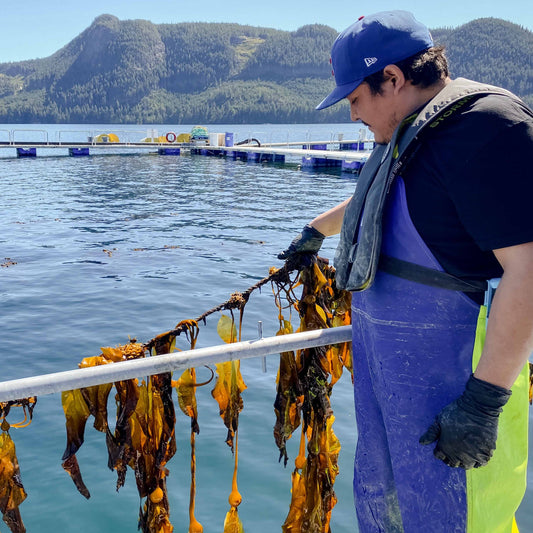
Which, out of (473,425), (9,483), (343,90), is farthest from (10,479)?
(343,90)

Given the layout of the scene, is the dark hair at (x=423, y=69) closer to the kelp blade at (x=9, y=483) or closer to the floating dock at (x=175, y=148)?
the kelp blade at (x=9, y=483)

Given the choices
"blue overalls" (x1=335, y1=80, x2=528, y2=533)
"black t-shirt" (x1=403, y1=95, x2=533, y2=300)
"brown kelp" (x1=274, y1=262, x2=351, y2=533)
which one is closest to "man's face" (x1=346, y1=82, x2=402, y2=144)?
"blue overalls" (x1=335, y1=80, x2=528, y2=533)

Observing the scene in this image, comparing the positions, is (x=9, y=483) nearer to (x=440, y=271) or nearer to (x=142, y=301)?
(x=440, y=271)

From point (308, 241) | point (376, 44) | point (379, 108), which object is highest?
point (376, 44)

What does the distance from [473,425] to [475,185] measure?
762 millimetres

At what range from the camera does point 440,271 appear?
1876mm

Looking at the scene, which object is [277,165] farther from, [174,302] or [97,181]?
[174,302]

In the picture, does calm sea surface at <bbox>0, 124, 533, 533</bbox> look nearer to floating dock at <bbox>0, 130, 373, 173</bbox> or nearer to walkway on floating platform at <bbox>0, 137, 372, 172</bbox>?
walkway on floating platform at <bbox>0, 137, 372, 172</bbox>

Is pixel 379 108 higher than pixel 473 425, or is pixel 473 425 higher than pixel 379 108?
pixel 379 108

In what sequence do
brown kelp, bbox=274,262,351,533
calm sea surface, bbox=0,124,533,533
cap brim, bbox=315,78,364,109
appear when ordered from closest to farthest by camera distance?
1. cap brim, bbox=315,78,364,109
2. brown kelp, bbox=274,262,351,533
3. calm sea surface, bbox=0,124,533,533

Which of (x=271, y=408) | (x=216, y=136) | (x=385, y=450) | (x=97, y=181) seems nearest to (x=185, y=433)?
(x=271, y=408)

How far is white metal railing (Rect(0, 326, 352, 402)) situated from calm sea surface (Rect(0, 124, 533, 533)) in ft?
7.86

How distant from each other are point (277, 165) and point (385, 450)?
37041 mm

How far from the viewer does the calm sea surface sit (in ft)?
15.2
